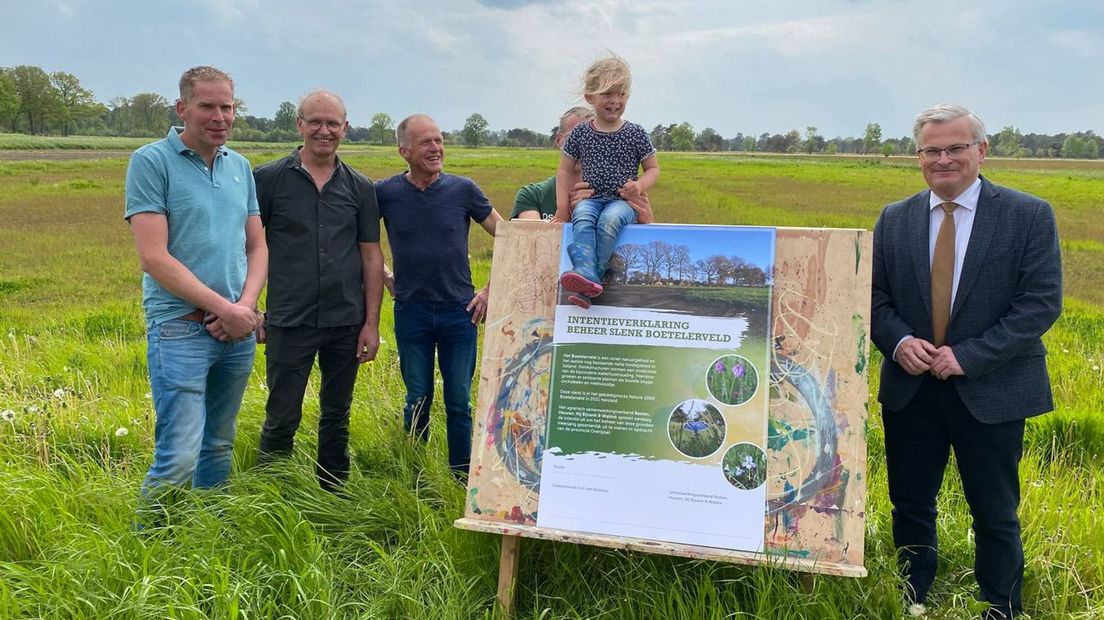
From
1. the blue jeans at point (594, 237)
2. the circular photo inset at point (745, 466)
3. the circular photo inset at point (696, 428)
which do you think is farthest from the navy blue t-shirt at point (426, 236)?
the circular photo inset at point (745, 466)

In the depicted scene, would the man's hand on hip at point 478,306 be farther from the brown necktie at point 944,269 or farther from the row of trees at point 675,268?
the brown necktie at point 944,269

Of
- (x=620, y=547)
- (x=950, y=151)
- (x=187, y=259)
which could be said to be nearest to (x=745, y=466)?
(x=620, y=547)

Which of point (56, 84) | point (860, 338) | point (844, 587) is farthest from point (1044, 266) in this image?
point (56, 84)

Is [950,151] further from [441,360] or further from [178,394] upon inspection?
[178,394]

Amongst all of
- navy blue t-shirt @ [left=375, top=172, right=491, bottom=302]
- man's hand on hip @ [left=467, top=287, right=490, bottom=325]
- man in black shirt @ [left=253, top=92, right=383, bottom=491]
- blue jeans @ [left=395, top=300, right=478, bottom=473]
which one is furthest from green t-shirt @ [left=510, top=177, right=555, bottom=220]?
man in black shirt @ [left=253, top=92, right=383, bottom=491]

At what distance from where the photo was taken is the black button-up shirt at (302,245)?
13.3 feet

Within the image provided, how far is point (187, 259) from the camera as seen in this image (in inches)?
140

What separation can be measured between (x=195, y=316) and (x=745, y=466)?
2632 mm

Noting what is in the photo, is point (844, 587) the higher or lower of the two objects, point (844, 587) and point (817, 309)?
the lower

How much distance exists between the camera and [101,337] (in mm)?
8398

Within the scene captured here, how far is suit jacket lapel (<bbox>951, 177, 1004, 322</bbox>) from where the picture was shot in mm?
3076

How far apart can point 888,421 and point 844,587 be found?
2.58 ft

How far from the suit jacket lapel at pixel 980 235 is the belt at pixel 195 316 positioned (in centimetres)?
344

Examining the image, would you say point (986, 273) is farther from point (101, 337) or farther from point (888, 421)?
point (101, 337)
